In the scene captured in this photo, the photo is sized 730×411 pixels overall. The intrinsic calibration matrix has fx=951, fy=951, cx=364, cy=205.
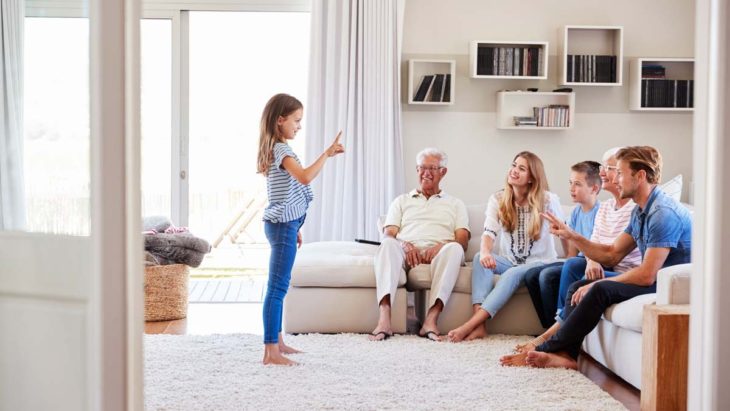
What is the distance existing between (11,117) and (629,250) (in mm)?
2971

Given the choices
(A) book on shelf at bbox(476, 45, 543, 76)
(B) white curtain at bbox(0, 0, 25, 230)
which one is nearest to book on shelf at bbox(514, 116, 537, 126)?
(A) book on shelf at bbox(476, 45, 543, 76)

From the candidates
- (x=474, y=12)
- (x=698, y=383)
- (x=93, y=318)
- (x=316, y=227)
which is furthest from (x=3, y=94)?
(x=474, y=12)

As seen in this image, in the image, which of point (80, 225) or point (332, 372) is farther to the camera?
point (332, 372)

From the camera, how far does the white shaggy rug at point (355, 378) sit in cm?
367

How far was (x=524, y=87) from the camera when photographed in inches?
273

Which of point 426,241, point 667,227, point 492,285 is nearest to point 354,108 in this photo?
point 426,241

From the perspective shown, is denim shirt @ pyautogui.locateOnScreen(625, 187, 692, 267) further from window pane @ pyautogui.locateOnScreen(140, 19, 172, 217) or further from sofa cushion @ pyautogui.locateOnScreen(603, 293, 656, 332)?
window pane @ pyautogui.locateOnScreen(140, 19, 172, 217)

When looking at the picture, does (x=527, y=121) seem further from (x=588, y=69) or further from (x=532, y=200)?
(x=532, y=200)

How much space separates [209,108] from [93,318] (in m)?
5.62

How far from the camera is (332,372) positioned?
4223 millimetres

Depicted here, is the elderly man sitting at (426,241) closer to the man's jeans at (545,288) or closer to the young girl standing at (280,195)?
the man's jeans at (545,288)

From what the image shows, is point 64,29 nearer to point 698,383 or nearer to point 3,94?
point 3,94

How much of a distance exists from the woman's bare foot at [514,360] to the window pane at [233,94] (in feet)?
10.1

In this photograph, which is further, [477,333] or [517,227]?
[517,227]
